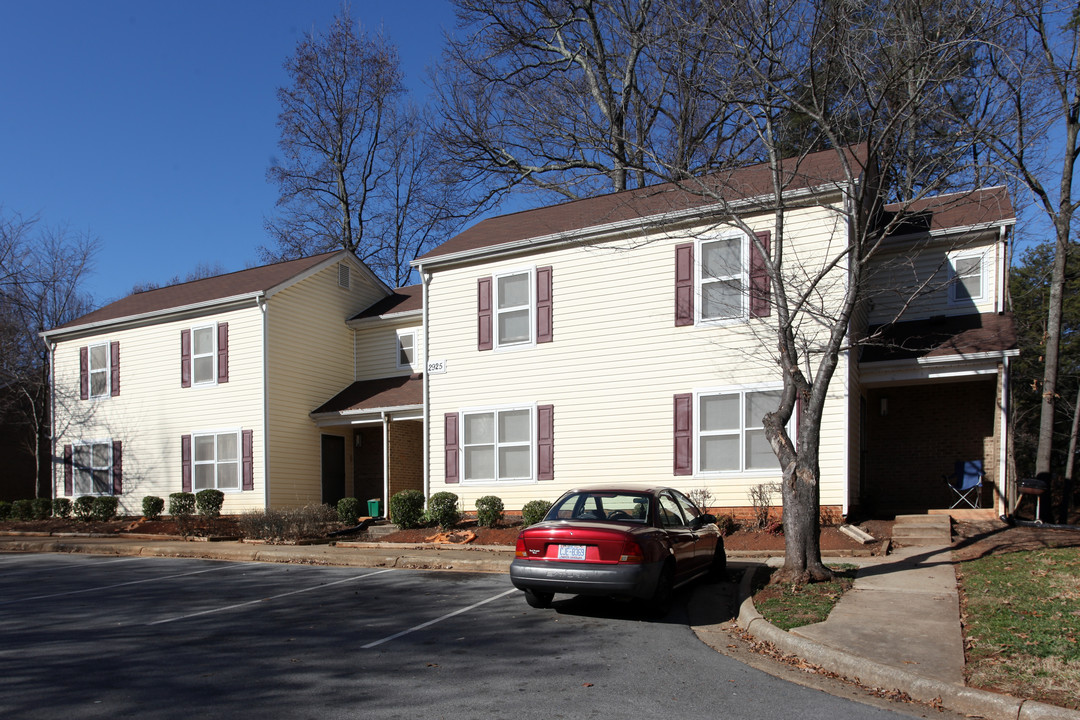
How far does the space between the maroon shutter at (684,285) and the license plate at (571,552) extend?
27.4ft

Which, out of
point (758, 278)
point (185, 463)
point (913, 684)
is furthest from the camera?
point (185, 463)

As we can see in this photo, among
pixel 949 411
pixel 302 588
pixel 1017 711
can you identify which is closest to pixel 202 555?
pixel 302 588

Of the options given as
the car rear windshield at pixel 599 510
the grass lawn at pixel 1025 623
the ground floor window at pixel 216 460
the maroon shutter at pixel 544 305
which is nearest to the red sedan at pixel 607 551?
the car rear windshield at pixel 599 510

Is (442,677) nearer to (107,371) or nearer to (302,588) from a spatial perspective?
(302,588)

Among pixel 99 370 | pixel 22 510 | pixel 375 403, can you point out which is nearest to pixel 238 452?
pixel 375 403

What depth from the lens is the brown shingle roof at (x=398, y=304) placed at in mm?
23234

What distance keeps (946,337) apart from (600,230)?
7201 millimetres

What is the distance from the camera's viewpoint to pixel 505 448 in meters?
18.1

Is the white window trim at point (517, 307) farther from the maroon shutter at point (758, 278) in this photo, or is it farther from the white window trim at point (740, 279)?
the maroon shutter at point (758, 278)

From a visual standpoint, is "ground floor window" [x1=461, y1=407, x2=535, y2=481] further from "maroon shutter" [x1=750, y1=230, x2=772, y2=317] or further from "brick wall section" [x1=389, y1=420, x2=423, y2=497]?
"maroon shutter" [x1=750, y1=230, x2=772, y2=317]

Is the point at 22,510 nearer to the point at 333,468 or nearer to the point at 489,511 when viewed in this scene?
the point at 333,468

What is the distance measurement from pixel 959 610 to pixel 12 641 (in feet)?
31.5

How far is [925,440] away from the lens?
17781 millimetres

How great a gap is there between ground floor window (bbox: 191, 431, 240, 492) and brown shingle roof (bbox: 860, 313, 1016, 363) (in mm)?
16096
